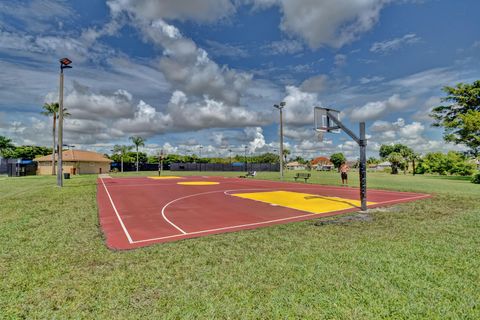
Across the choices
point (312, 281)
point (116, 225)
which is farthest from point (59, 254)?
point (312, 281)

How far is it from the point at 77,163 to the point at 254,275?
5710 centimetres

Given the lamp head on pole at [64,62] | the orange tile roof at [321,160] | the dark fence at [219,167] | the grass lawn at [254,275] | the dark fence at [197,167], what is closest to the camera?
the grass lawn at [254,275]

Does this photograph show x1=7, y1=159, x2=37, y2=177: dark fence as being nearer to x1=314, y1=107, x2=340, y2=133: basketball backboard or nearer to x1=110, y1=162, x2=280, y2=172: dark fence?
x1=110, y1=162, x2=280, y2=172: dark fence

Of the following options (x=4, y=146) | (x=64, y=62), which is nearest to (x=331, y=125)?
(x=64, y=62)

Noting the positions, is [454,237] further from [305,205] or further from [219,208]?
[219,208]

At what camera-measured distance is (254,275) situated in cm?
434

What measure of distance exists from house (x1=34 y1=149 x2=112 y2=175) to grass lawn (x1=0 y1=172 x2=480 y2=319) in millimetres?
50773

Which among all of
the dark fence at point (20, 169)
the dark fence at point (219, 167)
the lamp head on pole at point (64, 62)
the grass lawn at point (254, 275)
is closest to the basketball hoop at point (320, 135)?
the grass lawn at point (254, 275)

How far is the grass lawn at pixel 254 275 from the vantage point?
3.36 metres

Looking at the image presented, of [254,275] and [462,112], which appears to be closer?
[254,275]

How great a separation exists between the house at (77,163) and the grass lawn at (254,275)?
5077cm

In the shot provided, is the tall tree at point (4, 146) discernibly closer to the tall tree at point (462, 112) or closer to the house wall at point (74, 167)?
the house wall at point (74, 167)

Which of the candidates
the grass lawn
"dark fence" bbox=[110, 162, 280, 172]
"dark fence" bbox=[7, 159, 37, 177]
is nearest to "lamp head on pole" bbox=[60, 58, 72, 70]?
the grass lawn

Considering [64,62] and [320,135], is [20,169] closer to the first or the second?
[64,62]
